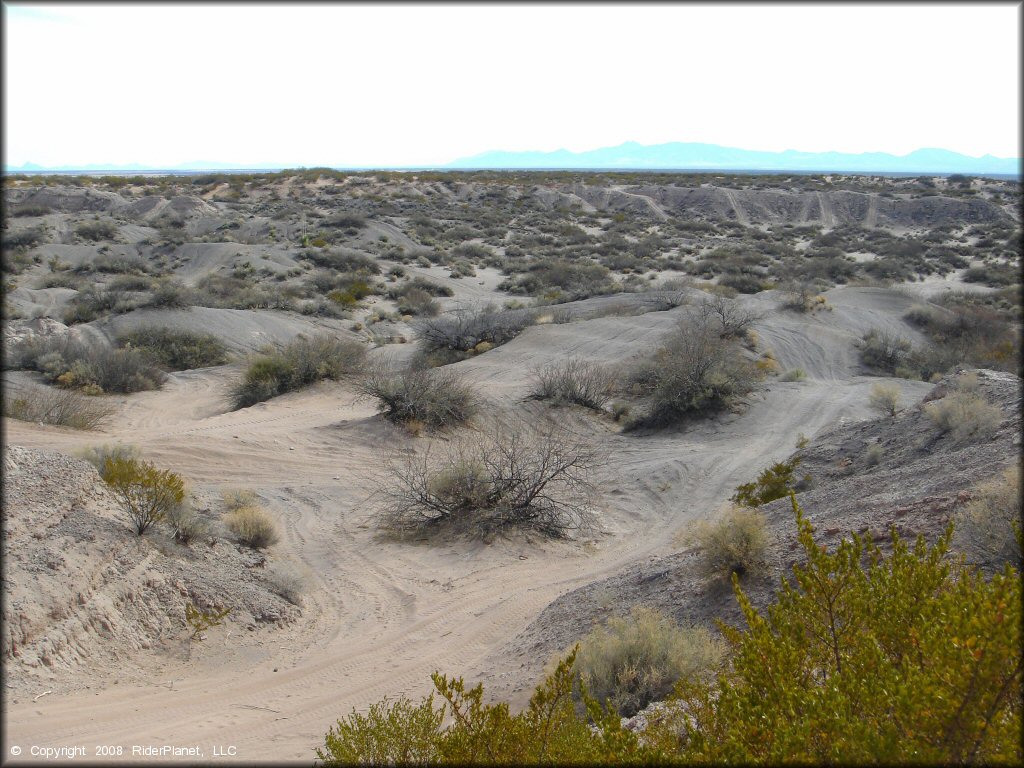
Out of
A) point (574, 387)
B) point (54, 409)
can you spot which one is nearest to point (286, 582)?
point (54, 409)

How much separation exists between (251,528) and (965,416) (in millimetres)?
9690

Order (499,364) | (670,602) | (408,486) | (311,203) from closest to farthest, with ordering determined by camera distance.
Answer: (670,602), (408,486), (499,364), (311,203)

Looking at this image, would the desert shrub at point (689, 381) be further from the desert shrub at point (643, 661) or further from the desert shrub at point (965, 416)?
the desert shrub at point (643, 661)

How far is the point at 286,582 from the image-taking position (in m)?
7.57

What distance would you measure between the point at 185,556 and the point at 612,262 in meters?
33.8

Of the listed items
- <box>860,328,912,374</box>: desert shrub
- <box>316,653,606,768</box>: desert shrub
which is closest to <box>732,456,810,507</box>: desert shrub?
<box>316,653,606,768</box>: desert shrub

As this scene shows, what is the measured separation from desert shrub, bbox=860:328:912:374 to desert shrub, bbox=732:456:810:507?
1101 centimetres

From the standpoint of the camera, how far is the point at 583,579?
8211mm

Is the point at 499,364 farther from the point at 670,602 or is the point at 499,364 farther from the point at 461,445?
the point at 670,602

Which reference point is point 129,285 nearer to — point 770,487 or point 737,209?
point 770,487

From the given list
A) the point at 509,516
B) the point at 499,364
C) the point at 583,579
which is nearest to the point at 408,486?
the point at 509,516

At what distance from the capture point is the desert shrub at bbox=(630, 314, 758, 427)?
14664 millimetres

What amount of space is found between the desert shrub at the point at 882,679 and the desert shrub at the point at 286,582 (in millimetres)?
5340

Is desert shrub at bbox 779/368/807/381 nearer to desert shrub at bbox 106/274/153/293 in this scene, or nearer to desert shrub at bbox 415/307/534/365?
desert shrub at bbox 415/307/534/365
